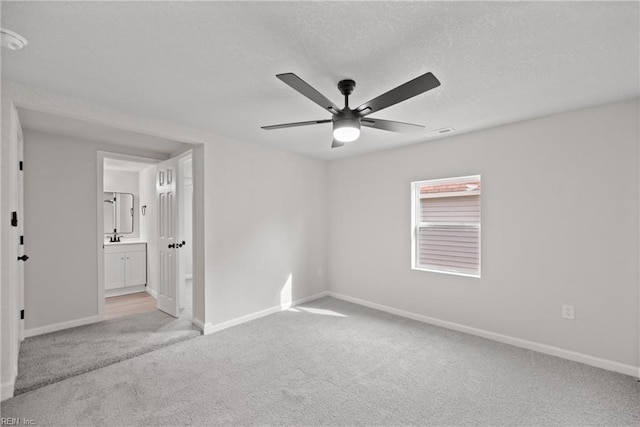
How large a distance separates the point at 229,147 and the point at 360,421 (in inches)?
123

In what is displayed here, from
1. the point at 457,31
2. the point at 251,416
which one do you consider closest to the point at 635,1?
the point at 457,31

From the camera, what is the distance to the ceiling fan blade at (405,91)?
5.17 feet

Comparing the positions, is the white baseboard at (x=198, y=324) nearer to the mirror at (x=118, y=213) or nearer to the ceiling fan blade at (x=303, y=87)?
the ceiling fan blade at (x=303, y=87)

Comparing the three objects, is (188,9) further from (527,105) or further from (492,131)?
(492,131)

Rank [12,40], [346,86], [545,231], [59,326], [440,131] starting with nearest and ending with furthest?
[12,40] → [346,86] → [545,231] → [440,131] → [59,326]

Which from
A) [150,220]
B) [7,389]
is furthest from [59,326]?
[150,220]

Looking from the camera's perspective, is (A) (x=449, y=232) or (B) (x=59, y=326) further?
(A) (x=449, y=232)

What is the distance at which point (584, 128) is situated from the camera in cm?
270

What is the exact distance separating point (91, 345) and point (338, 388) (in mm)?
2580

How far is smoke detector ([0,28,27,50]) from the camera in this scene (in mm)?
1583

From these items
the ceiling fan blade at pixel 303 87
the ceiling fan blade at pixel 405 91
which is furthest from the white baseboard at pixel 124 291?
the ceiling fan blade at pixel 405 91

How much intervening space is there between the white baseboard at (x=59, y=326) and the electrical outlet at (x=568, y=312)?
5.26 meters

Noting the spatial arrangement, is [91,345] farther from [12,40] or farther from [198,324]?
[12,40]

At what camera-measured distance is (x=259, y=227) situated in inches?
158
